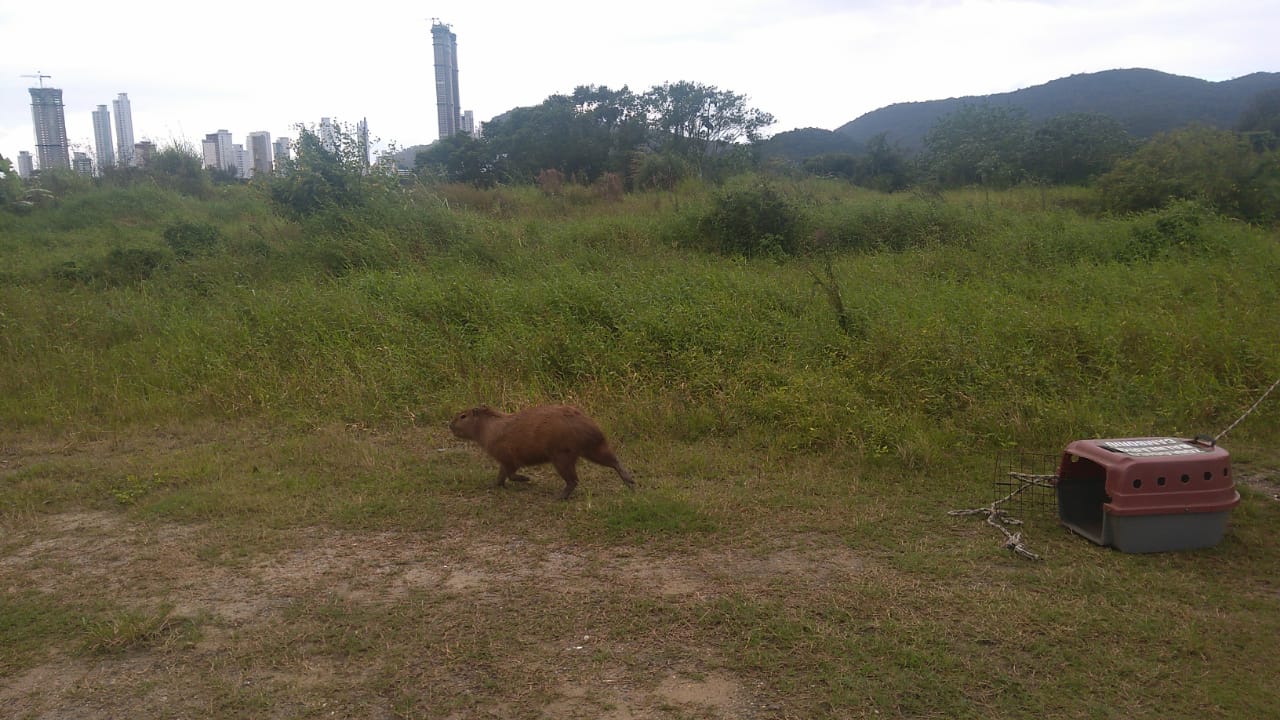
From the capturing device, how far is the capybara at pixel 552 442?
15.7ft

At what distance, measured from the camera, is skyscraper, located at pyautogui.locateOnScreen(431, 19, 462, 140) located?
26.6 m

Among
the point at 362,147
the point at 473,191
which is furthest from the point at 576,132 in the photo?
the point at 362,147

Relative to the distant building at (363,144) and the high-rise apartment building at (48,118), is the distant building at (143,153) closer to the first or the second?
the high-rise apartment building at (48,118)

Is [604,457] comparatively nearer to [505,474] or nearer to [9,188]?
[505,474]

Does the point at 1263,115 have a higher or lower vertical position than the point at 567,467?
higher

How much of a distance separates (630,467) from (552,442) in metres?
0.82

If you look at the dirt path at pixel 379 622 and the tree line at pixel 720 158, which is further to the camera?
the tree line at pixel 720 158

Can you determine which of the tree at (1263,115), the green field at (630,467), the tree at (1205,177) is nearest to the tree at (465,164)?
the green field at (630,467)

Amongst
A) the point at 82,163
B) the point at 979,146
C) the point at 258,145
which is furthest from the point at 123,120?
the point at 979,146

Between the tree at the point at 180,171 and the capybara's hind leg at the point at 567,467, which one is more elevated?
the tree at the point at 180,171

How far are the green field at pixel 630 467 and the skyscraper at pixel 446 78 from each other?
55.0 feet

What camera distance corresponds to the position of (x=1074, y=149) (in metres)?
17.0

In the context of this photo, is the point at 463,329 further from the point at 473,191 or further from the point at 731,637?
the point at 473,191

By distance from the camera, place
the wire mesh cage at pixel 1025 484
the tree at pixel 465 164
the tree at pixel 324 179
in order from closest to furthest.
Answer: the wire mesh cage at pixel 1025 484 < the tree at pixel 324 179 < the tree at pixel 465 164
